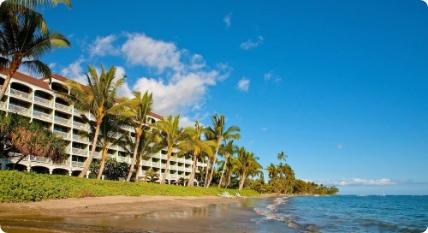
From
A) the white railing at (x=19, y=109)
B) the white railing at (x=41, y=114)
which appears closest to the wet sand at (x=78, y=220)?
the white railing at (x=19, y=109)

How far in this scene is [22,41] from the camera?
14797 millimetres

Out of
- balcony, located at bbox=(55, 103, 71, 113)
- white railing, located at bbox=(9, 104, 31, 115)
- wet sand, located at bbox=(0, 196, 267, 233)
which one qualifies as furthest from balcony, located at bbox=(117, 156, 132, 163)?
wet sand, located at bbox=(0, 196, 267, 233)

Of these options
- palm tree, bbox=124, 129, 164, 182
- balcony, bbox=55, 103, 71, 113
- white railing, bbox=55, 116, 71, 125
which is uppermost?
balcony, bbox=55, 103, 71, 113

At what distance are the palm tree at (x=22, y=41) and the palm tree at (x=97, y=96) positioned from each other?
7621mm

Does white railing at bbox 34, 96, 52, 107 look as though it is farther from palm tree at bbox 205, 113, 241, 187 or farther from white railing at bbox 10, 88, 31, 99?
palm tree at bbox 205, 113, 241, 187

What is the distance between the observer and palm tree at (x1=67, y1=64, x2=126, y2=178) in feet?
77.3

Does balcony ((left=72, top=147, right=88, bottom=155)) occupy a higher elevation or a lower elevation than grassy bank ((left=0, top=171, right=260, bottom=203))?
higher

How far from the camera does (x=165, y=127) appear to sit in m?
34.5

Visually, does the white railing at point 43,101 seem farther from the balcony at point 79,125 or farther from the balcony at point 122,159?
the balcony at point 122,159

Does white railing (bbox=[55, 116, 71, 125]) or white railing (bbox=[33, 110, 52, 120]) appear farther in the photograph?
white railing (bbox=[55, 116, 71, 125])

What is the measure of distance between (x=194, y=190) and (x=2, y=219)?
2776cm

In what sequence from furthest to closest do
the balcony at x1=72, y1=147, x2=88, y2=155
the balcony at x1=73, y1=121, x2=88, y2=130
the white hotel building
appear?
the balcony at x1=73, y1=121, x2=88, y2=130, the balcony at x1=72, y1=147, x2=88, y2=155, the white hotel building

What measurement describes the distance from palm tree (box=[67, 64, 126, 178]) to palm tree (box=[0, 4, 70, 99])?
25.0ft

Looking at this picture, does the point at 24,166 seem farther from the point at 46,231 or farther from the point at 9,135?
the point at 46,231
